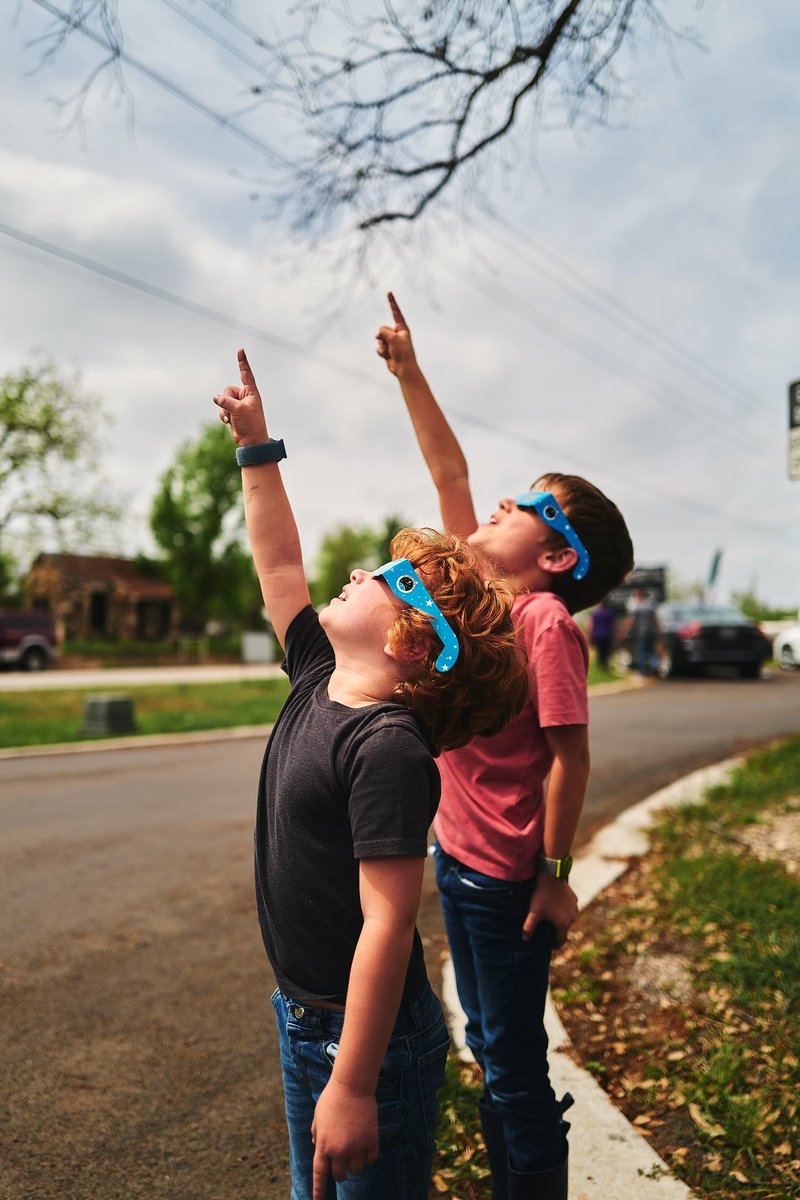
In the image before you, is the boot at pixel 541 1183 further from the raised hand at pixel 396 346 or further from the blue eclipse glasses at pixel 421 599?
the raised hand at pixel 396 346

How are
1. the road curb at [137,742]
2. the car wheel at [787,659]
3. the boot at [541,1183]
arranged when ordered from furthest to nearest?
1. the car wheel at [787,659]
2. the road curb at [137,742]
3. the boot at [541,1183]

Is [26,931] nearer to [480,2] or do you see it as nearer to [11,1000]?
[11,1000]

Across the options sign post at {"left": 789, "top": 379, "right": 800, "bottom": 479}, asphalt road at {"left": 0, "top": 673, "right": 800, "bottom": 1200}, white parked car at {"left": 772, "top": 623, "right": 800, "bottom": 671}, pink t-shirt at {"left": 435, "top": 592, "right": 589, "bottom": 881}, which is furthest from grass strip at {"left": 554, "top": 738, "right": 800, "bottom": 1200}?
white parked car at {"left": 772, "top": 623, "right": 800, "bottom": 671}

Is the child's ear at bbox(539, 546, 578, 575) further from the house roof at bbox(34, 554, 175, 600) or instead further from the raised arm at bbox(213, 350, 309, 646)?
the house roof at bbox(34, 554, 175, 600)

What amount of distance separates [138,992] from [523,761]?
2.45m

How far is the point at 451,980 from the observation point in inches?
148

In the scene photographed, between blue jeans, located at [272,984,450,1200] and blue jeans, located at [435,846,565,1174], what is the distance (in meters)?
0.47

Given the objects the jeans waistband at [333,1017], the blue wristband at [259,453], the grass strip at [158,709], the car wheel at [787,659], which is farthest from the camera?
the car wheel at [787,659]

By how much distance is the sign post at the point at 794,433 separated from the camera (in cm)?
466

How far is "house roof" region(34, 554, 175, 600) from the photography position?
48.4 metres

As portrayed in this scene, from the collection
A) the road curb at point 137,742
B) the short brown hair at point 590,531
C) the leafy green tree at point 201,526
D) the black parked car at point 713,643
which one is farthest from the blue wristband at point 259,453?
the leafy green tree at point 201,526

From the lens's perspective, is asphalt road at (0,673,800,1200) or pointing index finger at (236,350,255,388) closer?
pointing index finger at (236,350,255,388)

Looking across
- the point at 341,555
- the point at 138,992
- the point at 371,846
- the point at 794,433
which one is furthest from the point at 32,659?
the point at 341,555

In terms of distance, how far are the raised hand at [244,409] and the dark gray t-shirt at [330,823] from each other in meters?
0.54
